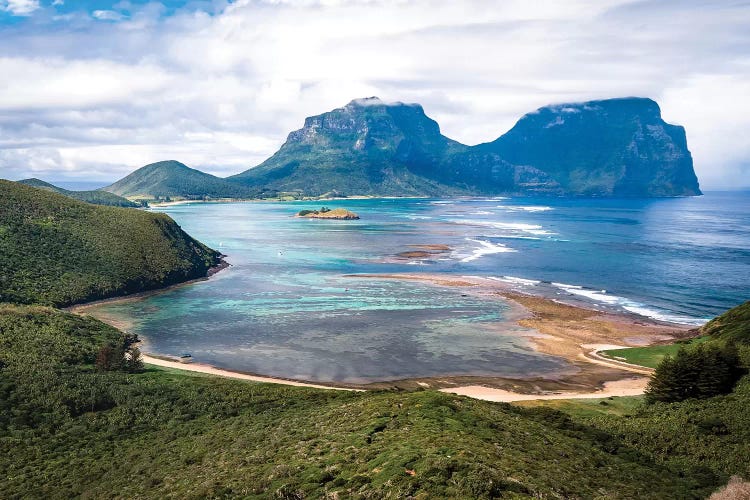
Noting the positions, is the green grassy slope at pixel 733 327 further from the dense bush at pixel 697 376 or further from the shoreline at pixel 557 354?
the dense bush at pixel 697 376

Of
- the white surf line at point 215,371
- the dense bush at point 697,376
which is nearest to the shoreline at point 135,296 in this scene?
the white surf line at point 215,371

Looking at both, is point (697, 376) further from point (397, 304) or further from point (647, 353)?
point (397, 304)

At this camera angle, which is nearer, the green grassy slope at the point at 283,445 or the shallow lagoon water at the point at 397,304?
the green grassy slope at the point at 283,445

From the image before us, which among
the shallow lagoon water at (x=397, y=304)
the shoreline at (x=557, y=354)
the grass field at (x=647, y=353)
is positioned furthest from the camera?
the shallow lagoon water at (x=397, y=304)

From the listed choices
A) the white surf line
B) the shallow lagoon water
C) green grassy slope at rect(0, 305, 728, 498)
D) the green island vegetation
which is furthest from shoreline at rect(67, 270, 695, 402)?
green grassy slope at rect(0, 305, 728, 498)

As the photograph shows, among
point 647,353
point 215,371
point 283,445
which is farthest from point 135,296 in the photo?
point 647,353

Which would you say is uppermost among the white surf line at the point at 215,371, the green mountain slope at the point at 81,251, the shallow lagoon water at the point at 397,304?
the green mountain slope at the point at 81,251
